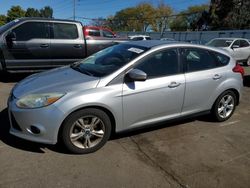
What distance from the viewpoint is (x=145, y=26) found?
3600 inches

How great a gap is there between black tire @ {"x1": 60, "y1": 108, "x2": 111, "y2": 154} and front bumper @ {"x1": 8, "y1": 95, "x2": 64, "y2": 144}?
122 mm

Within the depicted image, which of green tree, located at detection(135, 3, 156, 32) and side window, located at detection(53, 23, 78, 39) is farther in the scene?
green tree, located at detection(135, 3, 156, 32)

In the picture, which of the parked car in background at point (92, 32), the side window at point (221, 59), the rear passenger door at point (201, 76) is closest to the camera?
the rear passenger door at point (201, 76)

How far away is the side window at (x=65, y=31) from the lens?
339 inches

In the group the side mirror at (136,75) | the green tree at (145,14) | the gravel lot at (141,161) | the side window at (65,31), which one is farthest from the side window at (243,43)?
the green tree at (145,14)

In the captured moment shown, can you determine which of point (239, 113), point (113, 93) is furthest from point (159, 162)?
point (239, 113)

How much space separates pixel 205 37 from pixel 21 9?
53770 millimetres

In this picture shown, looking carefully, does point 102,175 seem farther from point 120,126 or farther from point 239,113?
point 239,113

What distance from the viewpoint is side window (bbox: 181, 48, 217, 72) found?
16.1 ft

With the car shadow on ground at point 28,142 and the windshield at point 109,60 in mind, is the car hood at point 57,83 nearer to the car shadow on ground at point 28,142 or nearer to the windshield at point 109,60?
the windshield at point 109,60

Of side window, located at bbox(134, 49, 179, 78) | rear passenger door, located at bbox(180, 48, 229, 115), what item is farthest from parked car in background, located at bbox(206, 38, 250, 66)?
side window, located at bbox(134, 49, 179, 78)

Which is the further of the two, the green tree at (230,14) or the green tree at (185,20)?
the green tree at (185,20)

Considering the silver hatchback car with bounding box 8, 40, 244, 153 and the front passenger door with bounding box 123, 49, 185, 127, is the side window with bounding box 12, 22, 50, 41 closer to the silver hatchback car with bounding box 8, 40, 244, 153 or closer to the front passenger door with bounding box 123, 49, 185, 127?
the silver hatchback car with bounding box 8, 40, 244, 153

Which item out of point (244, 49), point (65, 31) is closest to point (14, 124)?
point (65, 31)
